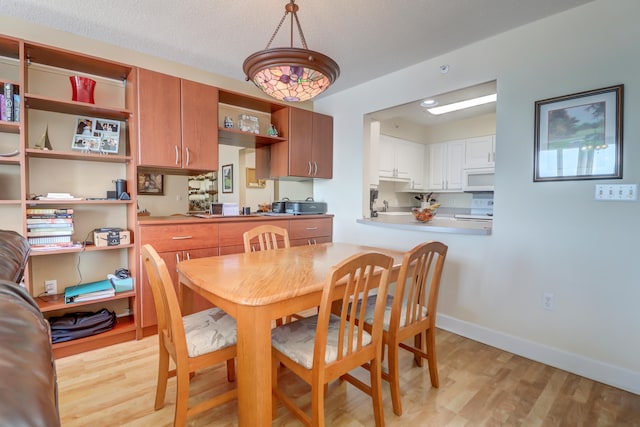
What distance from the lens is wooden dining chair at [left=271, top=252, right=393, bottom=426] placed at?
1230 mm

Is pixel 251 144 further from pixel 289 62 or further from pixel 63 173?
pixel 289 62

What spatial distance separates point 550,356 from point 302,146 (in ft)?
9.54

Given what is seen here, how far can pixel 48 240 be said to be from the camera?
214 cm

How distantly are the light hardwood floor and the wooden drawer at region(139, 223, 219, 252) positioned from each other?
0.83 m

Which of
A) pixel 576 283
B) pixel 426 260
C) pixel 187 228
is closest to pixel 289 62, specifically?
pixel 426 260

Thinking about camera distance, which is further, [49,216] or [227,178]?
[227,178]

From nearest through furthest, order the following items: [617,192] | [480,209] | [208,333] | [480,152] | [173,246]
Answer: [208,333] → [617,192] → [173,246] → [480,152] → [480,209]

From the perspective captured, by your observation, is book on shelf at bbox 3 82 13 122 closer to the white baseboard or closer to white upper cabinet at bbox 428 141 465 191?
the white baseboard

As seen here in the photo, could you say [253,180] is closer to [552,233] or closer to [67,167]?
[67,167]

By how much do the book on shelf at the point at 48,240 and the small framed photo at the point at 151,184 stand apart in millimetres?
709

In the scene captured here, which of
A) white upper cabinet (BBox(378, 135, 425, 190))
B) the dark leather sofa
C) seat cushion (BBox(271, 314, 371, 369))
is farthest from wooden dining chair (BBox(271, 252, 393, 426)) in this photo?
white upper cabinet (BBox(378, 135, 425, 190))

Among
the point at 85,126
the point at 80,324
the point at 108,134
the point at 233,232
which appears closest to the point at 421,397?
the point at 233,232

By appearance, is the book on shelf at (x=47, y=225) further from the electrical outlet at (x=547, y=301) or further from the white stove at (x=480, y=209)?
the white stove at (x=480, y=209)

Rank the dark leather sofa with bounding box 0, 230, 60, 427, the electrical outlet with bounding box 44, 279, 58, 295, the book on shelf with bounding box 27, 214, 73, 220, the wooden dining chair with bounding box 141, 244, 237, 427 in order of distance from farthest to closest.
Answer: the electrical outlet with bounding box 44, 279, 58, 295 < the book on shelf with bounding box 27, 214, 73, 220 < the wooden dining chair with bounding box 141, 244, 237, 427 < the dark leather sofa with bounding box 0, 230, 60, 427
